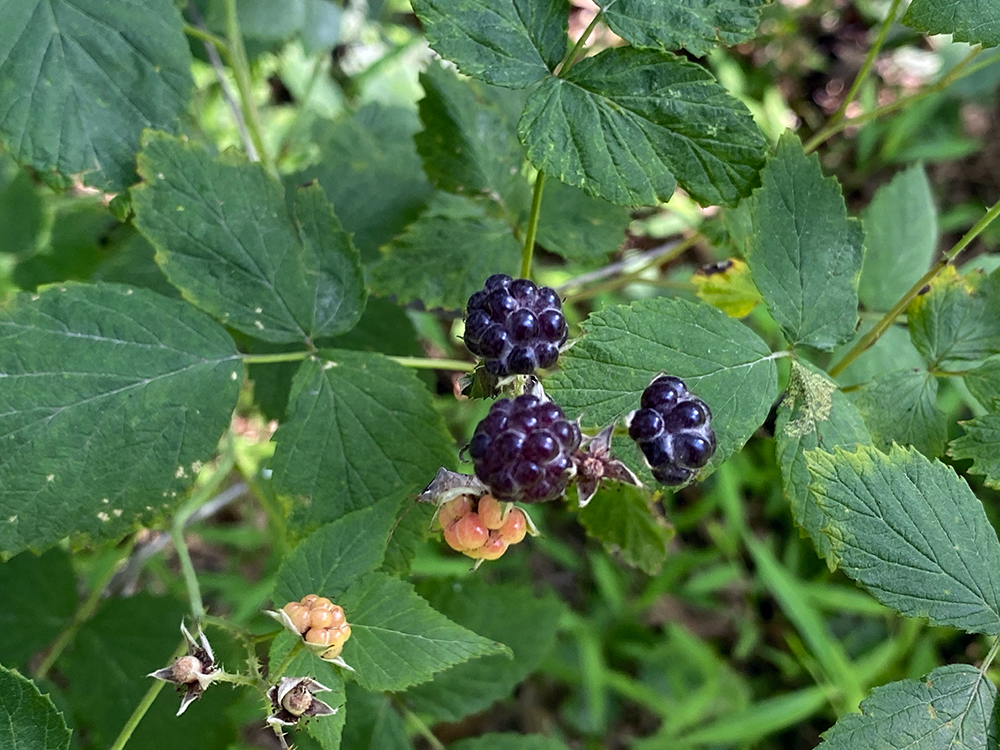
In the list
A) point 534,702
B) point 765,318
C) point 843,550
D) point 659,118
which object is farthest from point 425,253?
point 534,702

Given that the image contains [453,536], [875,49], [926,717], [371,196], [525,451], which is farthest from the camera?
[371,196]

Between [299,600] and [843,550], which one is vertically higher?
[843,550]

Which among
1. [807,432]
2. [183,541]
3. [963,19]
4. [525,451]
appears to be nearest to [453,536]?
[525,451]

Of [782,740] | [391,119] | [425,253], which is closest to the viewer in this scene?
[425,253]

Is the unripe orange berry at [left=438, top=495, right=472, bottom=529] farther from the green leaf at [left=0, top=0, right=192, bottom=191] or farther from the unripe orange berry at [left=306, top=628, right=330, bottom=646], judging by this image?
the green leaf at [left=0, top=0, right=192, bottom=191]

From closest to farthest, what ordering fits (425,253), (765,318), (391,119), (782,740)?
1. (425,253)
2. (391,119)
3. (782,740)
4. (765,318)

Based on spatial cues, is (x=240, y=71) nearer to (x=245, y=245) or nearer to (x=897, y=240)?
(x=245, y=245)

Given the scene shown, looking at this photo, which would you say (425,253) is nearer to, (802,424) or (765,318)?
(802,424)
